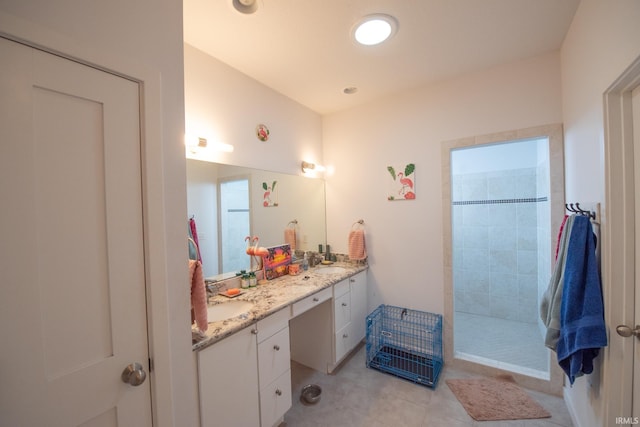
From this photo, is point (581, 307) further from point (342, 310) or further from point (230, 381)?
point (230, 381)

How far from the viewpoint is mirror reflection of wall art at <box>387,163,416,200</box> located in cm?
254

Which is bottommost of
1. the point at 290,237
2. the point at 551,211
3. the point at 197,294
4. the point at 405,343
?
the point at 405,343

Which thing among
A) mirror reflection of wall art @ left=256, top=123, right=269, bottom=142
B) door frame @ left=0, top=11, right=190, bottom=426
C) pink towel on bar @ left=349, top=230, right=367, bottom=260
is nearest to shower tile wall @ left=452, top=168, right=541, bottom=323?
pink towel on bar @ left=349, top=230, right=367, bottom=260

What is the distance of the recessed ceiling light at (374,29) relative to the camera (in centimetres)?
158

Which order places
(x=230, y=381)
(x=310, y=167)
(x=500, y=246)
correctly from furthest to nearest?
(x=500, y=246) → (x=310, y=167) → (x=230, y=381)

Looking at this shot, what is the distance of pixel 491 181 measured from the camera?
11.2 ft

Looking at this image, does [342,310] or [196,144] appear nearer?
[196,144]

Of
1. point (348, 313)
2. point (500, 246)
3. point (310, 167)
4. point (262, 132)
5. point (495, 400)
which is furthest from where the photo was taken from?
point (500, 246)

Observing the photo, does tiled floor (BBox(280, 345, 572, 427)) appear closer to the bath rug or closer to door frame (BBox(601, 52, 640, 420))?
the bath rug

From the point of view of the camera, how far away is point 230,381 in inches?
54.6

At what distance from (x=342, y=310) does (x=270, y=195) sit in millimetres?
1297

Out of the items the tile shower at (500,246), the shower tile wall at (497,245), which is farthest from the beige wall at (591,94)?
the shower tile wall at (497,245)

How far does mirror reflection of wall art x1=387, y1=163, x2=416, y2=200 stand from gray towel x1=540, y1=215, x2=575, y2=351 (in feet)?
3.98

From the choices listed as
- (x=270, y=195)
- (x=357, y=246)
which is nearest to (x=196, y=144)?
(x=270, y=195)
